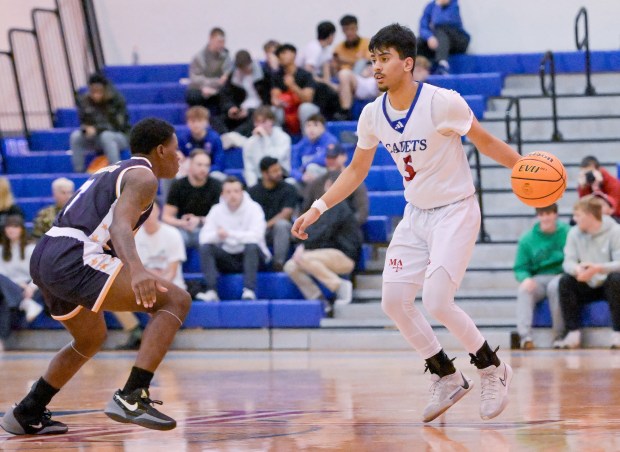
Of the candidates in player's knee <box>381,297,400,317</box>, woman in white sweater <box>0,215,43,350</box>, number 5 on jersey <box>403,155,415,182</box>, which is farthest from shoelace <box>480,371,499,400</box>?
woman in white sweater <box>0,215,43,350</box>

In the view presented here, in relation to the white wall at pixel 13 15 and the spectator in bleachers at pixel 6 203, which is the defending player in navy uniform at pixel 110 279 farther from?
the white wall at pixel 13 15

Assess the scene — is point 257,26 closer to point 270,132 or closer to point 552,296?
point 270,132

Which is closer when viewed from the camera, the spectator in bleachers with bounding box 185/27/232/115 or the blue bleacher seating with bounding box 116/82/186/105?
the spectator in bleachers with bounding box 185/27/232/115

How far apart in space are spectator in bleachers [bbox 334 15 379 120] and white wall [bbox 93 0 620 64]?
3.54 ft

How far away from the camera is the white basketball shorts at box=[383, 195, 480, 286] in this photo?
559 cm

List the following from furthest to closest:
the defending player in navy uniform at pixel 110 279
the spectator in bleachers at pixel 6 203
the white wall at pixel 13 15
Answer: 1. the white wall at pixel 13 15
2. the spectator in bleachers at pixel 6 203
3. the defending player in navy uniform at pixel 110 279

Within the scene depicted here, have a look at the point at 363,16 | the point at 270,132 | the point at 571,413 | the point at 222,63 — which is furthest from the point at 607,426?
the point at 363,16

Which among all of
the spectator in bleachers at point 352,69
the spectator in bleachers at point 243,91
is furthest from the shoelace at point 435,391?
the spectator in bleachers at point 243,91

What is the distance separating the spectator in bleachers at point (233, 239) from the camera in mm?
11227

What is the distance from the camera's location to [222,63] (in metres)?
13.9

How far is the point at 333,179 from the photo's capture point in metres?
11.4

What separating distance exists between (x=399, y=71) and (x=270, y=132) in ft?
22.3

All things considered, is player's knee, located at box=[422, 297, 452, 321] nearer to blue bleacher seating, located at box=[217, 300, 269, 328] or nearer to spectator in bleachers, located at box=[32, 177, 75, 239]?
blue bleacher seating, located at box=[217, 300, 269, 328]

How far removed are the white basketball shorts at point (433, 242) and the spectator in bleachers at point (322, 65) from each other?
753 centimetres
